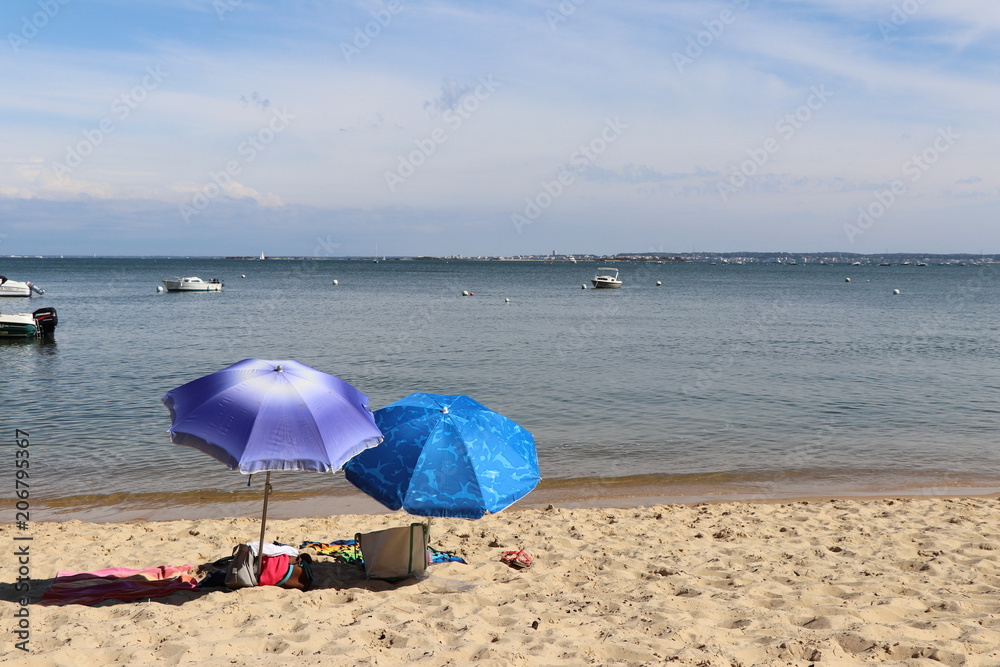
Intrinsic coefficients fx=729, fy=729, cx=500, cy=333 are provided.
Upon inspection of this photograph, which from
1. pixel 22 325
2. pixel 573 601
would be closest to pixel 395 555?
pixel 573 601

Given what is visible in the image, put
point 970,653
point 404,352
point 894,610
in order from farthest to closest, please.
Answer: point 404,352 → point 894,610 → point 970,653

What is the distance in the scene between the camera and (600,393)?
69.4ft

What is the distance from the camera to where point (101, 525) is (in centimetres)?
1031

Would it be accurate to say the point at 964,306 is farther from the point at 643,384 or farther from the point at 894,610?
the point at 894,610

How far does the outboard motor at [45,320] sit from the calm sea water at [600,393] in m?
1.61

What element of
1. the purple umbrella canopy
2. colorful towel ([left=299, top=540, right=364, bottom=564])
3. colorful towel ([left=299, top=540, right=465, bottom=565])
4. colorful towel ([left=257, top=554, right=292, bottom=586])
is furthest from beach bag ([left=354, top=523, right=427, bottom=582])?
the purple umbrella canopy

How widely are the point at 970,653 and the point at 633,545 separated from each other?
3997 mm

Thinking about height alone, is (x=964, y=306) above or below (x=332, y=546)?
above

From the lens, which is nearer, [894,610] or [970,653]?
[970,653]

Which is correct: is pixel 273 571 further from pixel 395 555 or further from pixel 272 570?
pixel 395 555

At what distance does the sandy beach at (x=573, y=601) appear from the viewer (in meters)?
5.68

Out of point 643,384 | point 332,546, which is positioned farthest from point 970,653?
point 643,384

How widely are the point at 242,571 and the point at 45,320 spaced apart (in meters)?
32.9

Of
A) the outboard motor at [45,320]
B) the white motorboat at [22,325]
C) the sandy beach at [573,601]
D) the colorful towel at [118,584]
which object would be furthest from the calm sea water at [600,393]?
the colorful towel at [118,584]
